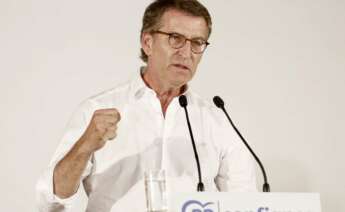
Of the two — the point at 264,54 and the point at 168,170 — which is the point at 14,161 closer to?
the point at 168,170

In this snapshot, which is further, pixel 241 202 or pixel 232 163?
pixel 232 163

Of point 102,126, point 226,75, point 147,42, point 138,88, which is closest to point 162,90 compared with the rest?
point 138,88

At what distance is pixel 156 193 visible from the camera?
47.2 inches

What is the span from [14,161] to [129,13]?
2.54 ft

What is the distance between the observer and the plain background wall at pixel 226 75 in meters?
2.13

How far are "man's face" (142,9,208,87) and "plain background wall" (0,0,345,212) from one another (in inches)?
13.3

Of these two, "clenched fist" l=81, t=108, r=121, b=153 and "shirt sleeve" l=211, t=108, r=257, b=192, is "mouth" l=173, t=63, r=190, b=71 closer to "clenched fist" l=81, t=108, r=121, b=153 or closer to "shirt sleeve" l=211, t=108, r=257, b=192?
"shirt sleeve" l=211, t=108, r=257, b=192

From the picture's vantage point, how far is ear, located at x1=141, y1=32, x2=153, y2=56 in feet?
6.77

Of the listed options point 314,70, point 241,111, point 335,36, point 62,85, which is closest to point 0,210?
point 62,85

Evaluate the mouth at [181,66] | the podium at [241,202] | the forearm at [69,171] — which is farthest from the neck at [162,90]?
the podium at [241,202]

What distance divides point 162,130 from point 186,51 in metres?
0.29

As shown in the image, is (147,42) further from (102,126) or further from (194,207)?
(194,207)

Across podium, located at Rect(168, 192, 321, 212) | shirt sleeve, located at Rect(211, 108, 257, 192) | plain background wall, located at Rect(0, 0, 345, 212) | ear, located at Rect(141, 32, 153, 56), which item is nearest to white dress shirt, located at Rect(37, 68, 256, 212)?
shirt sleeve, located at Rect(211, 108, 257, 192)

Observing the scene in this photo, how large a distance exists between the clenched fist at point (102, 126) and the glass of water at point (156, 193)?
215 mm
